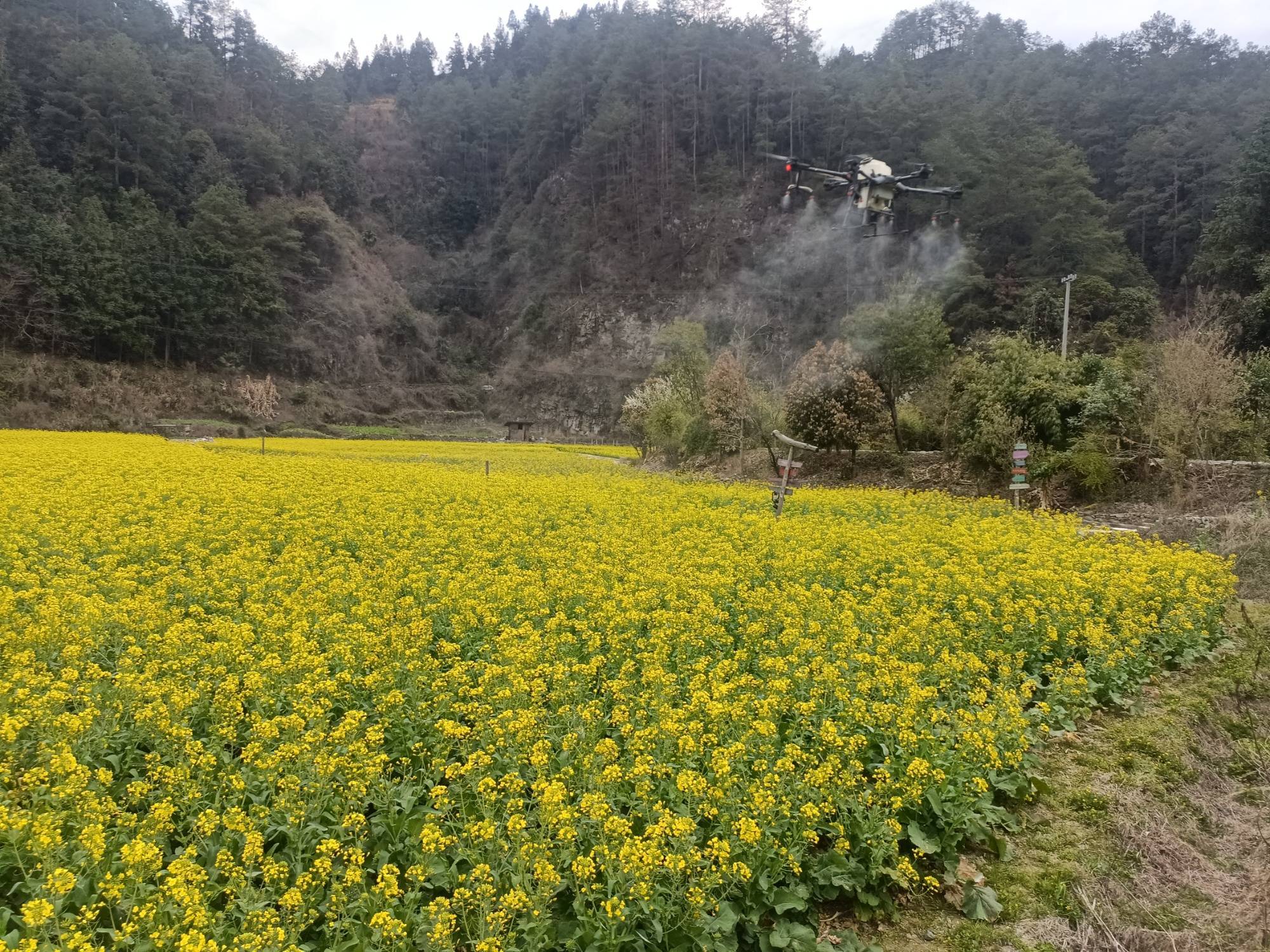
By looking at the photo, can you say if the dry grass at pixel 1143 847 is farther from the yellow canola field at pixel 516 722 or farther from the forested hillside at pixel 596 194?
the forested hillside at pixel 596 194

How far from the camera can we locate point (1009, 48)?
7394 centimetres

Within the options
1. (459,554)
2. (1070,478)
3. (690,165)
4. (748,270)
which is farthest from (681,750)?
(690,165)

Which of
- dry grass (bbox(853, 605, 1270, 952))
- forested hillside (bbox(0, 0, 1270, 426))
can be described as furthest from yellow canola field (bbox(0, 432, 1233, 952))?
forested hillside (bbox(0, 0, 1270, 426))

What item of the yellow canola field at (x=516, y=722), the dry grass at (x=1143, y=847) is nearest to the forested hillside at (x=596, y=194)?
the yellow canola field at (x=516, y=722)

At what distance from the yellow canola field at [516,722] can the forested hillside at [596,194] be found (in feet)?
117

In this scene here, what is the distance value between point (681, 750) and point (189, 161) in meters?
75.9

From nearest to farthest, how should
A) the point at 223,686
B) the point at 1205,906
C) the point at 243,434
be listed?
the point at 1205,906
the point at 223,686
the point at 243,434

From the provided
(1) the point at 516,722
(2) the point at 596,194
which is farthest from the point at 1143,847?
(2) the point at 596,194

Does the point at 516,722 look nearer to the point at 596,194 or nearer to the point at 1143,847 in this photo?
the point at 1143,847

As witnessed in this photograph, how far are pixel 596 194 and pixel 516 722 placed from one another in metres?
77.5

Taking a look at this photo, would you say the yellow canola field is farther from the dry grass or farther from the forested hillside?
A: the forested hillside

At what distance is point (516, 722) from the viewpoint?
14.9ft

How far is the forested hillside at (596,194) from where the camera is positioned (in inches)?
1909

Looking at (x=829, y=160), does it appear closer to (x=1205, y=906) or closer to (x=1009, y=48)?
(x=1009, y=48)
